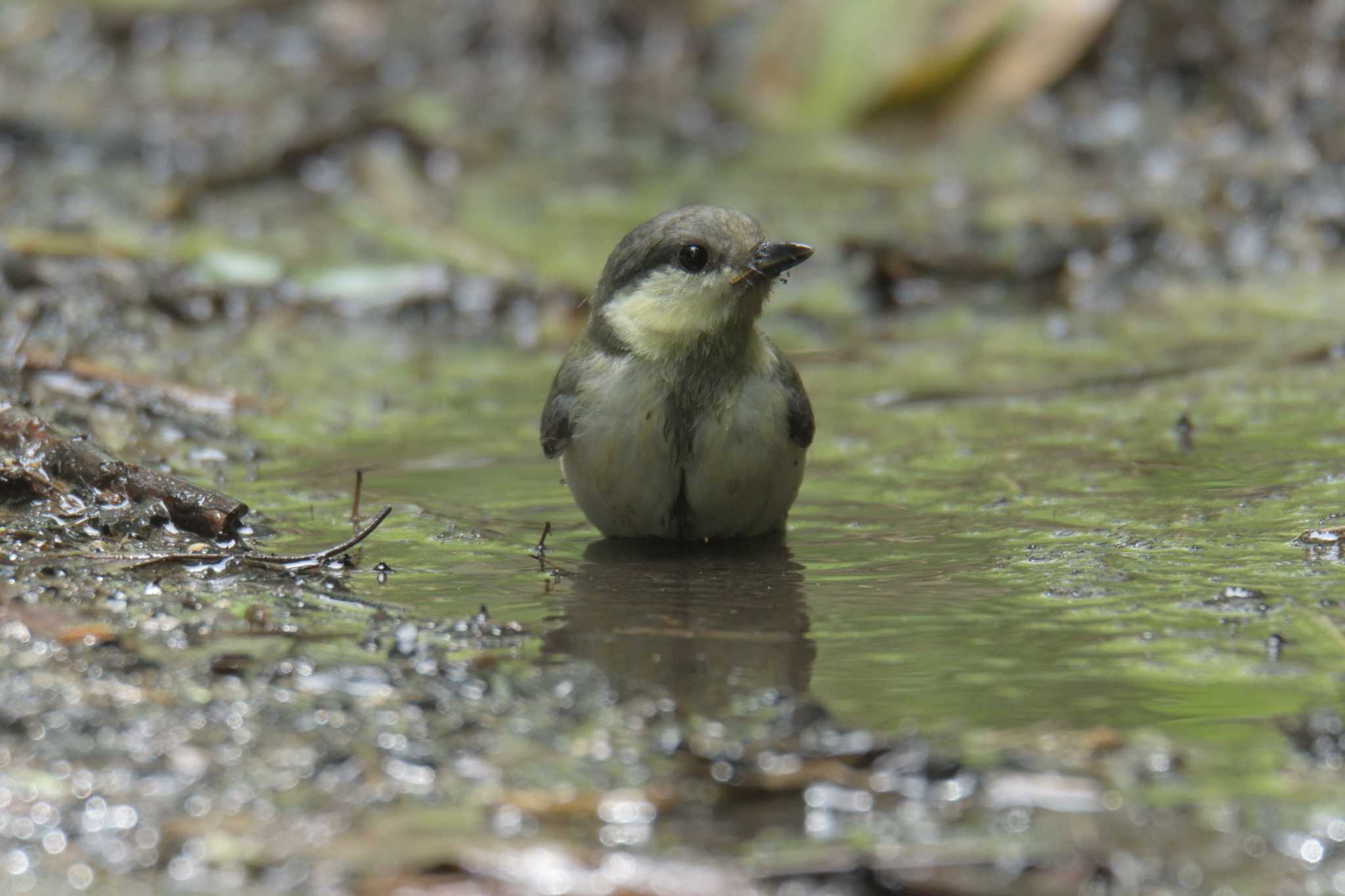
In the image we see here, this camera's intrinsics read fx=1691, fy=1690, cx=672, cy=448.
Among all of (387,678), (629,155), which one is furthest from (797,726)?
(629,155)

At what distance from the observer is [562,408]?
453cm

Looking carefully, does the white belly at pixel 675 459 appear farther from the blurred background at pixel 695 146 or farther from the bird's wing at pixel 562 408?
the blurred background at pixel 695 146

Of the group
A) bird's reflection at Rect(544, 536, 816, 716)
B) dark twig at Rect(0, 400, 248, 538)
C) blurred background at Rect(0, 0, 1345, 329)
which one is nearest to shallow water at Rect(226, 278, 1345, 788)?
bird's reflection at Rect(544, 536, 816, 716)

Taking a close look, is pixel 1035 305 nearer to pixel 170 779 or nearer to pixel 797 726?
pixel 797 726

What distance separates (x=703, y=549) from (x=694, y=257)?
2.59ft

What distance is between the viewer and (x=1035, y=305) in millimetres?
7902

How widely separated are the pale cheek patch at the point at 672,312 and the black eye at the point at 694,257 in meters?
0.02

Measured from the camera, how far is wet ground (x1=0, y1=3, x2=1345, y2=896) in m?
2.58

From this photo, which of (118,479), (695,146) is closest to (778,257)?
(118,479)

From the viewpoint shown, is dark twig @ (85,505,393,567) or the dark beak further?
the dark beak

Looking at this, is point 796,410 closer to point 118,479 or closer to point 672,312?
point 672,312

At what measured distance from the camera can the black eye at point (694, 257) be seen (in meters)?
4.57

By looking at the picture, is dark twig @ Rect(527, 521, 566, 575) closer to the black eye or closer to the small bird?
the small bird

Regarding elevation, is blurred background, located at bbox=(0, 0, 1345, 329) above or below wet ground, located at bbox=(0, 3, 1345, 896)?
above
